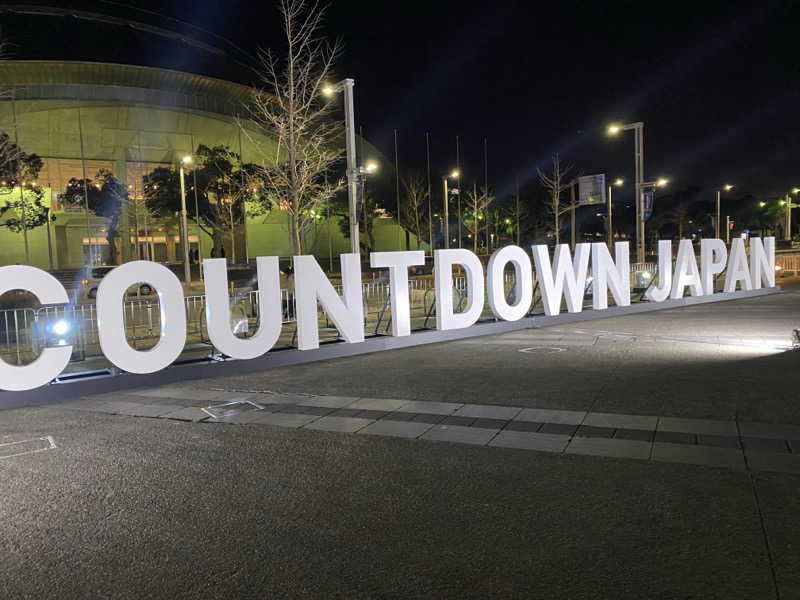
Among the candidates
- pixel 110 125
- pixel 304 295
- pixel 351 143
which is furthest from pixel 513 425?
pixel 110 125

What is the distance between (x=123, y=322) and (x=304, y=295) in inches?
127

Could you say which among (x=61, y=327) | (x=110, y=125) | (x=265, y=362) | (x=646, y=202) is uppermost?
(x=110, y=125)

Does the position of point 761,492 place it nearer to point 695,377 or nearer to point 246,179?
point 695,377

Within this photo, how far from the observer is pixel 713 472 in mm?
5504

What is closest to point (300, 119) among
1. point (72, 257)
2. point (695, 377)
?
point (695, 377)

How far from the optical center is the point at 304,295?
38.8 feet

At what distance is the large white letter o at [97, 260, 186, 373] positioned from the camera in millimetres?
9664

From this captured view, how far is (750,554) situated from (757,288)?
22552mm

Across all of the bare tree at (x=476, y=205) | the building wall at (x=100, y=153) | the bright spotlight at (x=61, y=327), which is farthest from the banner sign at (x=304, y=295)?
the bare tree at (x=476, y=205)

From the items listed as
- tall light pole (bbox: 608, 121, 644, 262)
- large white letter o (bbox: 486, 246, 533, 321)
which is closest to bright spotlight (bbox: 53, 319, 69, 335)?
large white letter o (bbox: 486, 246, 533, 321)

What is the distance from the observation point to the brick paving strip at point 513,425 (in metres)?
6.07

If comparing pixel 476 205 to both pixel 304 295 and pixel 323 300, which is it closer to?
pixel 323 300

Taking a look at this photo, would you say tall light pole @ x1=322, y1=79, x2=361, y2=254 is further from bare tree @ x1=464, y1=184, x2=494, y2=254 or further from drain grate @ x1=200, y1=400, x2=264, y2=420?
bare tree @ x1=464, y1=184, x2=494, y2=254

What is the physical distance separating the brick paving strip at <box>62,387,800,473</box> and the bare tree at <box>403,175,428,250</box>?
4425cm
